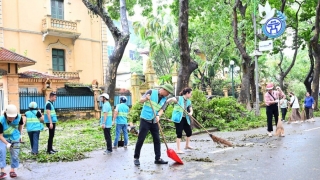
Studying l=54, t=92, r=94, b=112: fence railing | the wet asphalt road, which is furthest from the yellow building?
the wet asphalt road

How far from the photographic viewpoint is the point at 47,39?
2733 centimetres

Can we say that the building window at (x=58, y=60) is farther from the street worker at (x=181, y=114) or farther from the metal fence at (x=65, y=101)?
the street worker at (x=181, y=114)

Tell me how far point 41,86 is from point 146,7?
286 inches

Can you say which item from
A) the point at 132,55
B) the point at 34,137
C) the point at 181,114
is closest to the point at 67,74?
the point at 34,137

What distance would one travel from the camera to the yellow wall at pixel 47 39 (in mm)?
25469

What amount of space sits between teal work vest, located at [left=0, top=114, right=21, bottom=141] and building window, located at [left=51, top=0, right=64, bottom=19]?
2201 centimetres

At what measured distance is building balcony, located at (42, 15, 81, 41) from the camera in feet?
86.5

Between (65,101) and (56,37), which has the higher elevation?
(56,37)

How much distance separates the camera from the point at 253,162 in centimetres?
758

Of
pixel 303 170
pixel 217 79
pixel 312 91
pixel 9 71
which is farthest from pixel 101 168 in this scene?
pixel 217 79

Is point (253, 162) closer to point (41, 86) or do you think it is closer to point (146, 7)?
point (146, 7)

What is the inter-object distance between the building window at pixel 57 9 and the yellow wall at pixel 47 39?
1.00 feet

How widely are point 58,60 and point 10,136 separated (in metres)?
22.2

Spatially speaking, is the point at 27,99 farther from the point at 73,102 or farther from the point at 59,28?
the point at 59,28
